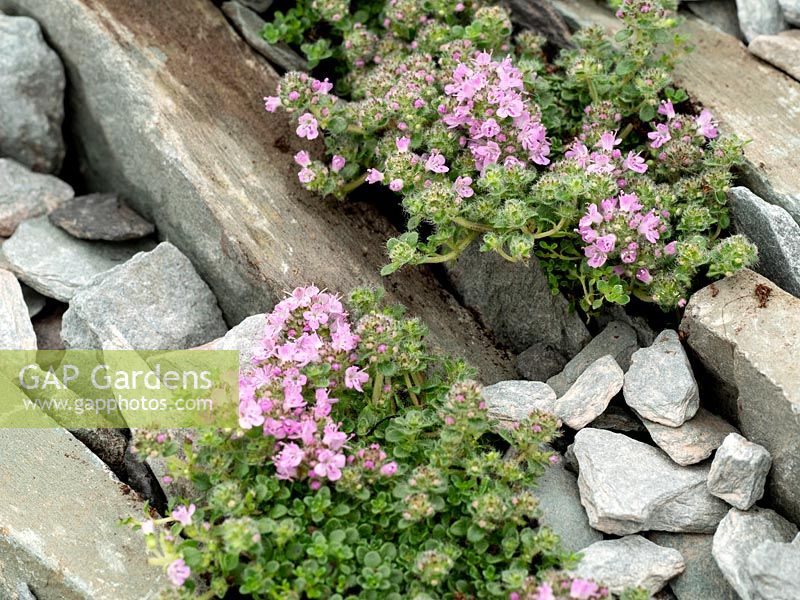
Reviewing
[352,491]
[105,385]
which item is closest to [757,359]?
[352,491]

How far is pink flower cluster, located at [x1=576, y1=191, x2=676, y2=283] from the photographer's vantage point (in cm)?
403

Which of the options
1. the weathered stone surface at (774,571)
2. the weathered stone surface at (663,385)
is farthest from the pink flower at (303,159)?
the weathered stone surface at (774,571)

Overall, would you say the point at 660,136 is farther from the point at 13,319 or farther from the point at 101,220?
the point at 13,319

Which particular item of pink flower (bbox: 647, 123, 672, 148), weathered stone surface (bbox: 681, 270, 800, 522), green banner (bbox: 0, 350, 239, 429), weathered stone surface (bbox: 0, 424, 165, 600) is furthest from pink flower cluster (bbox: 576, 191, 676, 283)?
weathered stone surface (bbox: 0, 424, 165, 600)

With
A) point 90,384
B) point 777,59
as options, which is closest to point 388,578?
point 90,384

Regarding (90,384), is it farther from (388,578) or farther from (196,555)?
(388,578)

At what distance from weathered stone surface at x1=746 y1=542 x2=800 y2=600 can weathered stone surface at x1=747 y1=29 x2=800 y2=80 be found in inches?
106

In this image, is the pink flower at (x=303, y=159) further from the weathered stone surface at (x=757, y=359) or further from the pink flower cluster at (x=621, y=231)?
the weathered stone surface at (x=757, y=359)

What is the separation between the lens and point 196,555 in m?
3.33

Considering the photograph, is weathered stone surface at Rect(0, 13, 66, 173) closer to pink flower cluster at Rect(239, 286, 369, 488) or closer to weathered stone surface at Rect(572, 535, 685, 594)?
pink flower cluster at Rect(239, 286, 369, 488)

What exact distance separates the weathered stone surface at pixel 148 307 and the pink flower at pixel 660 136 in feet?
7.47

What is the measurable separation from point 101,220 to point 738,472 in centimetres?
343

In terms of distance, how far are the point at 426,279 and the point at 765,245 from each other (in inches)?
62.2

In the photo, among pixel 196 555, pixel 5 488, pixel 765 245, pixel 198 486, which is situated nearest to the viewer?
pixel 196 555
